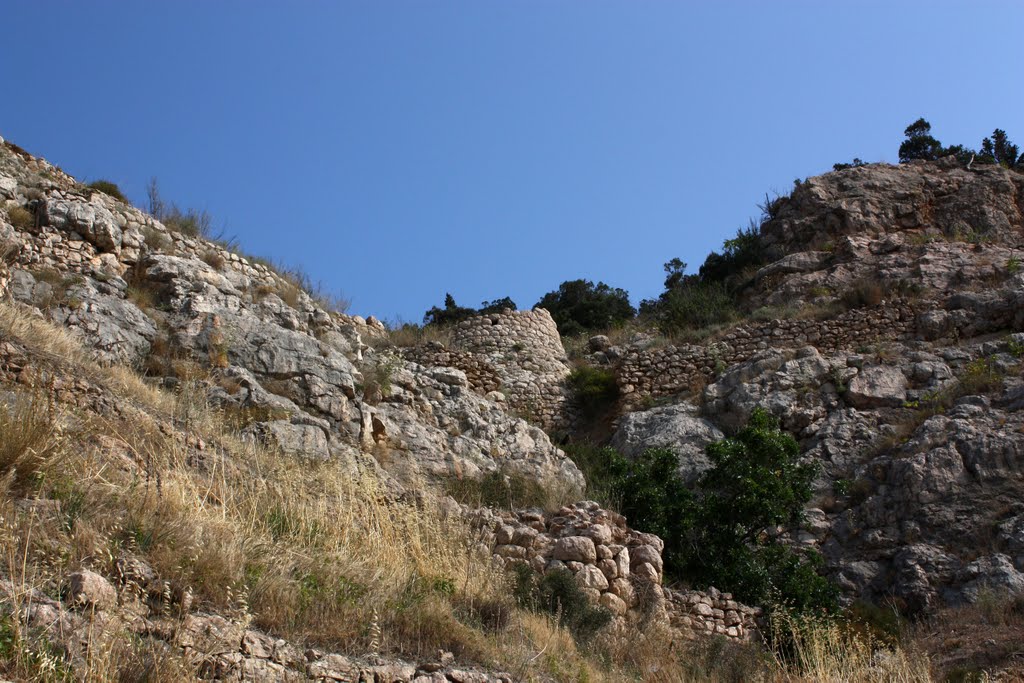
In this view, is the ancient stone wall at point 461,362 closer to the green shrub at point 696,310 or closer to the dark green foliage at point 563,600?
the green shrub at point 696,310

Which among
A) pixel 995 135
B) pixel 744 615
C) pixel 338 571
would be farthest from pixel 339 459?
pixel 995 135

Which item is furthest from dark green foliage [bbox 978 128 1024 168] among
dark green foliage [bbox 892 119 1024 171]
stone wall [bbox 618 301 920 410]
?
stone wall [bbox 618 301 920 410]

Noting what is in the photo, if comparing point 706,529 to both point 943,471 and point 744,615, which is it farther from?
point 943,471

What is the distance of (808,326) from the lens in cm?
1731

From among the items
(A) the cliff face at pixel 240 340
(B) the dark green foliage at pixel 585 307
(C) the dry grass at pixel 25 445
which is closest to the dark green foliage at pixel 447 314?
(B) the dark green foliage at pixel 585 307

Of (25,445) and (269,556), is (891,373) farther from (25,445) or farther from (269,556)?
(25,445)

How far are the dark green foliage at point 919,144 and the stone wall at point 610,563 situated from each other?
21.4 meters

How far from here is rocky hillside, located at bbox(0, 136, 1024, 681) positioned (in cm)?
508

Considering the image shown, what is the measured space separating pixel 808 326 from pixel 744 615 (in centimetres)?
878

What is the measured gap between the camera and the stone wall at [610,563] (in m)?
8.86

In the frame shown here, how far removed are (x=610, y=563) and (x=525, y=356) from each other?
859cm

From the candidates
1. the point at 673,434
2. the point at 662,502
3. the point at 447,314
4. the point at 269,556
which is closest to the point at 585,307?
the point at 447,314

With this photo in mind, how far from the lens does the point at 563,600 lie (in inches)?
316

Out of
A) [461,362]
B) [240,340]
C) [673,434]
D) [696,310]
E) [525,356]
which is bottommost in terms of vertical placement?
[673,434]
